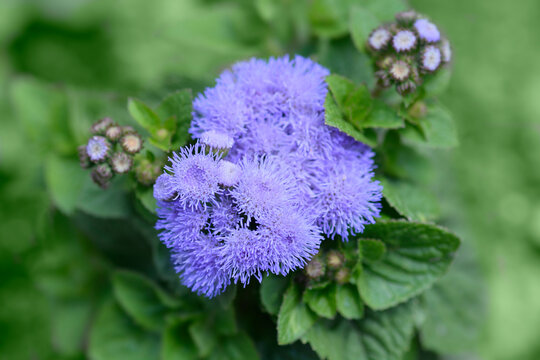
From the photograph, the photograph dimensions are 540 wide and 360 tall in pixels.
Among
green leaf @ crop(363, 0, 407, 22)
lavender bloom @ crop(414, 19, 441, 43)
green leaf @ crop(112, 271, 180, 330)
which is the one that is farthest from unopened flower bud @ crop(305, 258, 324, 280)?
green leaf @ crop(363, 0, 407, 22)

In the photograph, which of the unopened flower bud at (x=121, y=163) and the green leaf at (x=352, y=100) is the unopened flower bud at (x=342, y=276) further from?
the unopened flower bud at (x=121, y=163)

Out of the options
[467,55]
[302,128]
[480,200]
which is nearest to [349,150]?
[302,128]

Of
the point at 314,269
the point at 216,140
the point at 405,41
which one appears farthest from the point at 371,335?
the point at 405,41

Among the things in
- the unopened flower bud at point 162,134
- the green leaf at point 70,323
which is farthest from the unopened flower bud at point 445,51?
the green leaf at point 70,323

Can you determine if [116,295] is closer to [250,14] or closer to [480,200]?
[250,14]

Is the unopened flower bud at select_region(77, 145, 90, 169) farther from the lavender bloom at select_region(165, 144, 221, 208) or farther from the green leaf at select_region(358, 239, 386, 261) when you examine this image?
the green leaf at select_region(358, 239, 386, 261)
